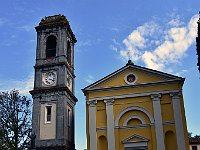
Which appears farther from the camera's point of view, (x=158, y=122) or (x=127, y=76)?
(x=127, y=76)

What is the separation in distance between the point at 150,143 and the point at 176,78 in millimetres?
5421

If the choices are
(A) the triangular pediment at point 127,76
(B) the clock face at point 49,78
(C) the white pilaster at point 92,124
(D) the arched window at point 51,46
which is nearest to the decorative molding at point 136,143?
(C) the white pilaster at point 92,124

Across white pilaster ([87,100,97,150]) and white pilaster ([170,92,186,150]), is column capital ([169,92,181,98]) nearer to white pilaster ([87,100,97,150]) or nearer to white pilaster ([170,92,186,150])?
white pilaster ([170,92,186,150])

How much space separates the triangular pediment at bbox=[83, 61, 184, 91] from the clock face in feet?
16.7

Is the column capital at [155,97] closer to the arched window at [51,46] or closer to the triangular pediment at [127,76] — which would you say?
the triangular pediment at [127,76]

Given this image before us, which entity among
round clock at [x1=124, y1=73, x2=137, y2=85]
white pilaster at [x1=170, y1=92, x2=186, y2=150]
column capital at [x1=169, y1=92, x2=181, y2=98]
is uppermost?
round clock at [x1=124, y1=73, x2=137, y2=85]

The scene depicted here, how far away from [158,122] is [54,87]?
1050cm

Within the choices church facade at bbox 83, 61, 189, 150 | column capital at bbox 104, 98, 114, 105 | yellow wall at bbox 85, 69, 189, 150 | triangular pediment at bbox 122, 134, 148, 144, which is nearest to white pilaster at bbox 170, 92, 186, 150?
church facade at bbox 83, 61, 189, 150

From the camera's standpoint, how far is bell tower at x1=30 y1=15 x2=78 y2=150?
2831 cm

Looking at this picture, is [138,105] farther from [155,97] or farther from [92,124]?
[92,124]

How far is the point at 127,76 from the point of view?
26.4 meters

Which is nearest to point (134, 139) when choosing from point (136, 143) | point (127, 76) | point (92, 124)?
point (136, 143)

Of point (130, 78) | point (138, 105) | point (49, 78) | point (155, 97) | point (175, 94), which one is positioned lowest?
point (138, 105)

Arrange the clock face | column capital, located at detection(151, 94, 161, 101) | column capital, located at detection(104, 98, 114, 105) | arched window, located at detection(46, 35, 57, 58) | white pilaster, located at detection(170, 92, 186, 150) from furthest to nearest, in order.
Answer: arched window, located at detection(46, 35, 57, 58)
the clock face
column capital, located at detection(104, 98, 114, 105)
column capital, located at detection(151, 94, 161, 101)
white pilaster, located at detection(170, 92, 186, 150)
